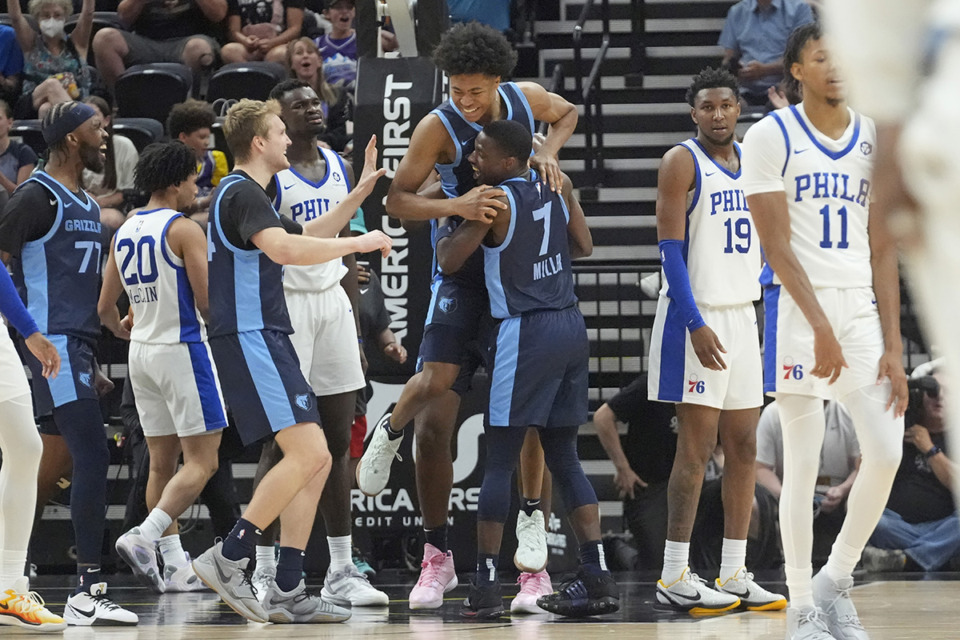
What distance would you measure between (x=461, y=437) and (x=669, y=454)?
3.89ft

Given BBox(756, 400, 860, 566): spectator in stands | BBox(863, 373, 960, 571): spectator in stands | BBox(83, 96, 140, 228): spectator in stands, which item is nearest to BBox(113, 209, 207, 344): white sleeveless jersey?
BBox(83, 96, 140, 228): spectator in stands

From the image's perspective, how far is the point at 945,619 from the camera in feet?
15.5

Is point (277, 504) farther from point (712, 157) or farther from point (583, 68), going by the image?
point (583, 68)

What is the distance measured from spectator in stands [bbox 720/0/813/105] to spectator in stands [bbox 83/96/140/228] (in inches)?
184

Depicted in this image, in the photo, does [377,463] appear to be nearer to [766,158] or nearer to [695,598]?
[695,598]

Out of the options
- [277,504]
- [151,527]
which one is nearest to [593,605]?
[277,504]

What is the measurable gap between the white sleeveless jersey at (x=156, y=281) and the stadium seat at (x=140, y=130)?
11.7ft

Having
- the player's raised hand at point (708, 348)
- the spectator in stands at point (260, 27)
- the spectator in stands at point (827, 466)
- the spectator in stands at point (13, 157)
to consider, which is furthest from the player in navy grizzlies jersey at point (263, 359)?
the spectator in stands at point (260, 27)

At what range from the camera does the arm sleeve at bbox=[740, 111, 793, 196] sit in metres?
4.09

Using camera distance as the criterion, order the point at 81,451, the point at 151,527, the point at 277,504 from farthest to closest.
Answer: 1. the point at 151,527
2. the point at 81,451
3. the point at 277,504

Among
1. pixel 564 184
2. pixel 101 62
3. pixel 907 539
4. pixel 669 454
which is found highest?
pixel 101 62

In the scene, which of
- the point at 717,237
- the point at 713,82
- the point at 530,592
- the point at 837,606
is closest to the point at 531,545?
the point at 530,592

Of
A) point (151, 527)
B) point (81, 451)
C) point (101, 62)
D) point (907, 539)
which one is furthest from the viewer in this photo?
point (101, 62)

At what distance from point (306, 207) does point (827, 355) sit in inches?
107
